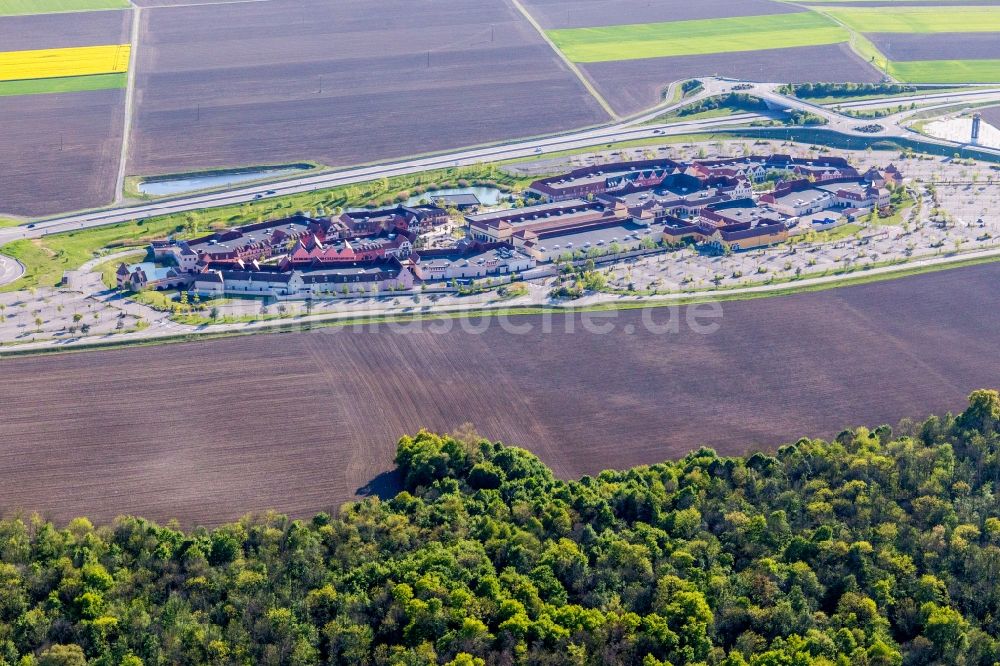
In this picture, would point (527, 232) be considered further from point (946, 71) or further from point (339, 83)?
point (946, 71)

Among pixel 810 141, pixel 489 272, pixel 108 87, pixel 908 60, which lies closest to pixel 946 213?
pixel 810 141

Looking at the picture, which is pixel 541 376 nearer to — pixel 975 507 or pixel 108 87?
pixel 975 507

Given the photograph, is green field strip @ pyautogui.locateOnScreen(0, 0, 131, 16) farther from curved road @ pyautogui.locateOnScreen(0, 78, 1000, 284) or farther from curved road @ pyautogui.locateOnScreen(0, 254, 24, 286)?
curved road @ pyautogui.locateOnScreen(0, 254, 24, 286)

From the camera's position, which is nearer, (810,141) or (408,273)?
(408,273)

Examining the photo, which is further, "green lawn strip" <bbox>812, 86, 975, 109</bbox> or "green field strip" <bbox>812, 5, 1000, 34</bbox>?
"green field strip" <bbox>812, 5, 1000, 34</bbox>

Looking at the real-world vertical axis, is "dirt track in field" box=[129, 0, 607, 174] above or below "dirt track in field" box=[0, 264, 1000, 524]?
above

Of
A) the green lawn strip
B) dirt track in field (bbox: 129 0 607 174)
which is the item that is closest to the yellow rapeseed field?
dirt track in field (bbox: 129 0 607 174)
